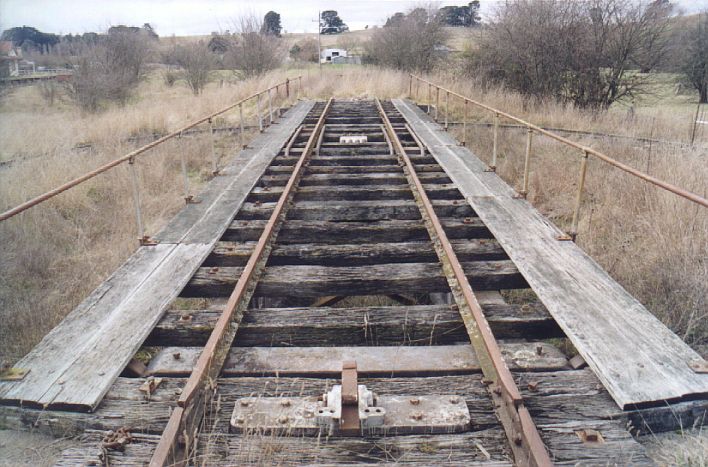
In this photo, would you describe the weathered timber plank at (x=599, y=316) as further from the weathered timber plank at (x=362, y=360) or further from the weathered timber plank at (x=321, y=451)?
the weathered timber plank at (x=321, y=451)

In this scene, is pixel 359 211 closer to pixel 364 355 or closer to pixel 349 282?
pixel 349 282

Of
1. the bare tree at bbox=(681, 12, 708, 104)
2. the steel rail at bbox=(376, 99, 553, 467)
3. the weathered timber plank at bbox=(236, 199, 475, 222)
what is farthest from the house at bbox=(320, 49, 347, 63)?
the steel rail at bbox=(376, 99, 553, 467)

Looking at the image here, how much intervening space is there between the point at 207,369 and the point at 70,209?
19.8 ft

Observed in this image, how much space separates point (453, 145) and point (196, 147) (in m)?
6.31

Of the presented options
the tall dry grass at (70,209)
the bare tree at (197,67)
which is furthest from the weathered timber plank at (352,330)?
the bare tree at (197,67)

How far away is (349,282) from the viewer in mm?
4512

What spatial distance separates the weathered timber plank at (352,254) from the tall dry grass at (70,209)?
1510 millimetres

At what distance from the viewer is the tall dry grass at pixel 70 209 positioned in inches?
192

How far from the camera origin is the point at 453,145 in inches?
→ 398

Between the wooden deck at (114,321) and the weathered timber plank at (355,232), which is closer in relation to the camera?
the wooden deck at (114,321)

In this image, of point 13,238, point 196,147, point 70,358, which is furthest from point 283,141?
point 70,358

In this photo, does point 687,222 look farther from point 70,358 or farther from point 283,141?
point 283,141

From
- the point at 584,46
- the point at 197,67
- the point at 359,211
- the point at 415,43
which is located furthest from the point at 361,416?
the point at 197,67

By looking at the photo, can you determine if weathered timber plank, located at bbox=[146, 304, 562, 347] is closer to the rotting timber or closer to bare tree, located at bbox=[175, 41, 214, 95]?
the rotting timber
